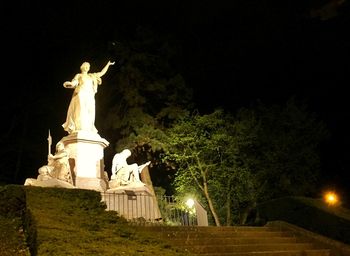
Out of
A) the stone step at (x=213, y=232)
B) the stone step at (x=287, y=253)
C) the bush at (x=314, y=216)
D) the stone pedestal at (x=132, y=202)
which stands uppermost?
the stone pedestal at (x=132, y=202)

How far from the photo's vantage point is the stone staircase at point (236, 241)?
37.1ft

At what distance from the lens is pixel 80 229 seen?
8242mm

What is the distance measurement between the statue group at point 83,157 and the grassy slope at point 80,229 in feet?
13.6

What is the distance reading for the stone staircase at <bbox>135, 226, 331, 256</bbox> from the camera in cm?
1130

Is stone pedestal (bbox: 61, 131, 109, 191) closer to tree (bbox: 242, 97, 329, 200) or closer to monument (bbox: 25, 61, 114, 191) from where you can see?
monument (bbox: 25, 61, 114, 191)

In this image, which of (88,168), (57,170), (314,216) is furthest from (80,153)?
(314,216)

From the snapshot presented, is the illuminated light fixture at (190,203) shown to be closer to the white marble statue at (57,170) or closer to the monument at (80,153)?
the monument at (80,153)

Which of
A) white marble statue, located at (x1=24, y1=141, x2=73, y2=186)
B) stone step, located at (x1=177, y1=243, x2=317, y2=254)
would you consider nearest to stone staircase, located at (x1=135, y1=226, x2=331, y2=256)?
stone step, located at (x1=177, y1=243, x2=317, y2=254)

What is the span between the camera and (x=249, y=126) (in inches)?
878

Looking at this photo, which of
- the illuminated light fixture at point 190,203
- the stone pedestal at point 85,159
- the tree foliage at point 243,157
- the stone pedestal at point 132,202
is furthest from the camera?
the tree foliage at point 243,157

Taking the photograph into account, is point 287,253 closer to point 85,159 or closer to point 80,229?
point 80,229

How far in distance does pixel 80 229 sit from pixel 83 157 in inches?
318

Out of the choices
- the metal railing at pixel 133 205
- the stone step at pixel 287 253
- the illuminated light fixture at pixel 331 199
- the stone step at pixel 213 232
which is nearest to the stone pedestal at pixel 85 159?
the metal railing at pixel 133 205

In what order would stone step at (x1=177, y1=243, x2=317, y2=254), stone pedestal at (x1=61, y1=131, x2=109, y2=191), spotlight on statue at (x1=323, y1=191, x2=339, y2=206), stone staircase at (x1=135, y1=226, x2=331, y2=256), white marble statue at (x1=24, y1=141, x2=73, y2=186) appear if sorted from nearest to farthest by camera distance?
stone step at (x1=177, y1=243, x2=317, y2=254) → stone staircase at (x1=135, y1=226, x2=331, y2=256) → white marble statue at (x1=24, y1=141, x2=73, y2=186) → stone pedestal at (x1=61, y1=131, x2=109, y2=191) → spotlight on statue at (x1=323, y1=191, x2=339, y2=206)
